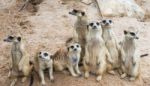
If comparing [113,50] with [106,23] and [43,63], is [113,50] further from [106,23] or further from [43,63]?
[43,63]

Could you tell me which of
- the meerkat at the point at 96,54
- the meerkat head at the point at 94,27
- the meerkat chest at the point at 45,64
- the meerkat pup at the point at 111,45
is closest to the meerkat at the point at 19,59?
the meerkat chest at the point at 45,64

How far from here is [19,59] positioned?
17.4 ft

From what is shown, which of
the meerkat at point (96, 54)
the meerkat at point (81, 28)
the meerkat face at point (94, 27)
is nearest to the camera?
the meerkat face at point (94, 27)

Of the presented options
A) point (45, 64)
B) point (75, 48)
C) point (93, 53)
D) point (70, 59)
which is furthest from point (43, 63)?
point (93, 53)

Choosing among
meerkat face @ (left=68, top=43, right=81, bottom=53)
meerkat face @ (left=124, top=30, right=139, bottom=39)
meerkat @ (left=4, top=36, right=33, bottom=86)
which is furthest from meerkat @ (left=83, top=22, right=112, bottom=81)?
meerkat @ (left=4, top=36, right=33, bottom=86)

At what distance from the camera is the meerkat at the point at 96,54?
5164mm

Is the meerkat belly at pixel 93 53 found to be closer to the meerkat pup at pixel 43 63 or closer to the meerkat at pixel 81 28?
the meerkat at pixel 81 28

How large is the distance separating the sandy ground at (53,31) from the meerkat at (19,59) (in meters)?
0.13

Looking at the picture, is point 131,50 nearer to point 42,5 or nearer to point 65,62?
point 65,62

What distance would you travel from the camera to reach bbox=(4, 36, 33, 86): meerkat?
205 inches

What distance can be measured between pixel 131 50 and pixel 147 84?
0.58 metres

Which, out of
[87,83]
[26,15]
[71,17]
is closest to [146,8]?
[71,17]

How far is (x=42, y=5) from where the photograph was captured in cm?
848

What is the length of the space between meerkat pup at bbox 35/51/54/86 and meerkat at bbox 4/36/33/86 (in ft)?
0.58
